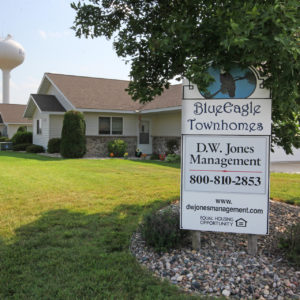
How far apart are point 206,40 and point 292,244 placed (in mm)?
2536

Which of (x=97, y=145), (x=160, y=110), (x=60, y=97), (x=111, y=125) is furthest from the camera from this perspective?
(x=60, y=97)

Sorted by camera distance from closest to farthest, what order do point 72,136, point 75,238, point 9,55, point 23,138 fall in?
point 75,238, point 72,136, point 23,138, point 9,55

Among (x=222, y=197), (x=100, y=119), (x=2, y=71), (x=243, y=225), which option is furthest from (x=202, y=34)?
(x=2, y=71)

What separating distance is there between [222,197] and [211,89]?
1.33m

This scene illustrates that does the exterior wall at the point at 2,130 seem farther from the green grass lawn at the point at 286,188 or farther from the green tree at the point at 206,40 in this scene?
the green tree at the point at 206,40

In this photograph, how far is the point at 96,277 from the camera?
3.45m

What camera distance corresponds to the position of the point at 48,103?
2025cm

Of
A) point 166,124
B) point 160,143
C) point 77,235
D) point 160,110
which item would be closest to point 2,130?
point 160,143

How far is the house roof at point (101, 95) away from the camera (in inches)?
728

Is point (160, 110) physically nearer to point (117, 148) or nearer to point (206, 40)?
point (117, 148)

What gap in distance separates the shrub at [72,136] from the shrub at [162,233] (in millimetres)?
13069

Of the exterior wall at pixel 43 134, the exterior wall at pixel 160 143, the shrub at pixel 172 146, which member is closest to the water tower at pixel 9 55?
the exterior wall at pixel 43 134

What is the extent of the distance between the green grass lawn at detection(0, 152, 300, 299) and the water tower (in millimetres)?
40341

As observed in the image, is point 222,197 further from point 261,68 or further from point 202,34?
point 202,34
